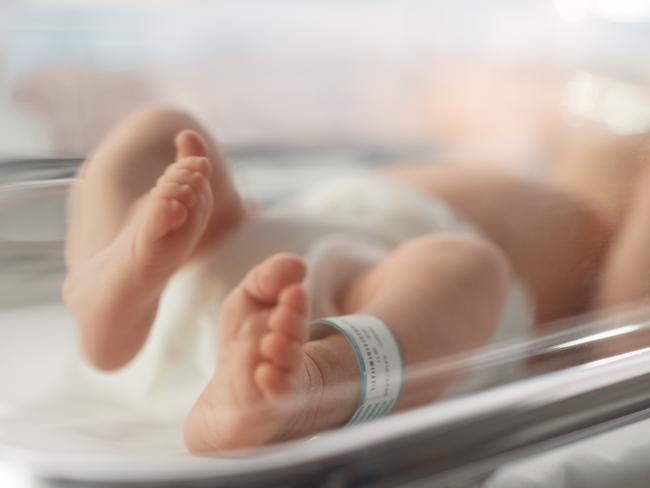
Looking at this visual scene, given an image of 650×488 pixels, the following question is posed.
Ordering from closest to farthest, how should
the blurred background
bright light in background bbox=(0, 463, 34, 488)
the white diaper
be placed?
bright light in background bbox=(0, 463, 34, 488) < the white diaper < the blurred background

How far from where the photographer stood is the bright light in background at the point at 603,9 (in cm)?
90

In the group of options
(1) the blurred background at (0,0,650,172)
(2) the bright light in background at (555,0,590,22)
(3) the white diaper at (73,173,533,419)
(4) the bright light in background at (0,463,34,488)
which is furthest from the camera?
(2) the bright light in background at (555,0,590,22)

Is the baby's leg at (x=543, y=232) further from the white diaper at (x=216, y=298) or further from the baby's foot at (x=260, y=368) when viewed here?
the baby's foot at (x=260, y=368)

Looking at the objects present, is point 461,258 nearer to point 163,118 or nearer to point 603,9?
point 163,118

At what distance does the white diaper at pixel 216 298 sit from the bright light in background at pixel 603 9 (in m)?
0.45

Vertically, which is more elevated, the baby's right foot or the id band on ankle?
the baby's right foot

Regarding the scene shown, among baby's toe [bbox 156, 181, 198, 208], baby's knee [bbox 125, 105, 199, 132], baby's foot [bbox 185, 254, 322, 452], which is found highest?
baby's knee [bbox 125, 105, 199, 132]

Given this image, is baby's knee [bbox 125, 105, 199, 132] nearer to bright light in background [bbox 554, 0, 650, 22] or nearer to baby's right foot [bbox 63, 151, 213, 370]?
baby's right foot [bbox 63, 151, 213, 370]

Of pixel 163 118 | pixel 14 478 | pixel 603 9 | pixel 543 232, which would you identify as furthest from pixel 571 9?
pixel 14 478

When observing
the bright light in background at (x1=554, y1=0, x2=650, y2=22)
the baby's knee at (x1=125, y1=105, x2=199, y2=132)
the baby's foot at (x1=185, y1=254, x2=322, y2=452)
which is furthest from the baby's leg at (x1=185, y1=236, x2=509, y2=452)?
the bright light in background at (x1=554, y1=0, x2=650, y2=22)

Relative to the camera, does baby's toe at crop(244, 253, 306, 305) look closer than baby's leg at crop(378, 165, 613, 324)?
Yes

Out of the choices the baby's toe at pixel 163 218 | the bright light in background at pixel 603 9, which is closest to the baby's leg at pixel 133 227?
the baby's toe at pixel 163 218

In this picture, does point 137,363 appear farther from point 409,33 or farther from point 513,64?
point 513,64

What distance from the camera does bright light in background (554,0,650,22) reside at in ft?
2.96
